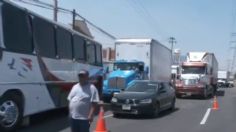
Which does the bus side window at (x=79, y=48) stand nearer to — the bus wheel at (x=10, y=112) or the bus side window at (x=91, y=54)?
the bus side window at (x=91, y=54)

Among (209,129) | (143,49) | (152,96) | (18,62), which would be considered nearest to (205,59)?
(143,49)

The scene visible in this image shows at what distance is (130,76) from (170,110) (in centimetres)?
563

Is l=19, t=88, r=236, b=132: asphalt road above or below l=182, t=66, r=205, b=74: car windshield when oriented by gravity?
below

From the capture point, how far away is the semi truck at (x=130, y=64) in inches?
1037

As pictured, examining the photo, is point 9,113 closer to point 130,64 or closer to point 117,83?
point 117,83

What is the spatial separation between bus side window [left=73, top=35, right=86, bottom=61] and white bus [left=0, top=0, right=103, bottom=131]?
38 mm

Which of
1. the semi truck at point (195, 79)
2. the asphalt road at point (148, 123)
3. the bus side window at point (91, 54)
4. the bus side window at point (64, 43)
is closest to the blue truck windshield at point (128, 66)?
the bus side window at point (91, 54)

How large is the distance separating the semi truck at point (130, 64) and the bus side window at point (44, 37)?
37.8 feet

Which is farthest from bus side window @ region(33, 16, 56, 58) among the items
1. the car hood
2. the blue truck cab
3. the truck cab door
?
the blue truck cab

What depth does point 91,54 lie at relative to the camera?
20.1 meters

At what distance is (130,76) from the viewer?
2631cm

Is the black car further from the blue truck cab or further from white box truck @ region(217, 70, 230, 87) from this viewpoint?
white box truck @ region(217, 70, 230, 87)

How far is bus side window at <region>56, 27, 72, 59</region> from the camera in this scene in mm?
15531

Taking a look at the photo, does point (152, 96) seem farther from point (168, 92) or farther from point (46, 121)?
point (46, 121)
